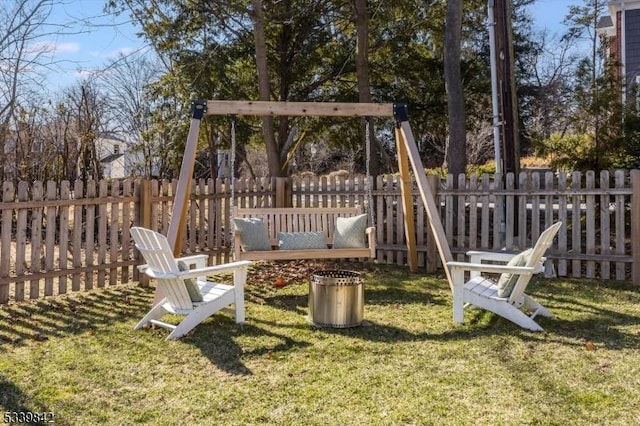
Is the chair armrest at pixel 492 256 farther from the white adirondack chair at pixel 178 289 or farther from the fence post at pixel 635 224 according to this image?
the white adirondack chair at pixel 178 289

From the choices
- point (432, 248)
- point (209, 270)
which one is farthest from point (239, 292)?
point (432, 248)

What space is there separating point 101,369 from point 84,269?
8.39ft

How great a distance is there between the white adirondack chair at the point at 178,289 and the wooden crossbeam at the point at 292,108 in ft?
6.55

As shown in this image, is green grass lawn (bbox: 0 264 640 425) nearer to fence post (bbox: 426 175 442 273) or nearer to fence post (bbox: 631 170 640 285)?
fence post (bbox: 631 170 640 285)

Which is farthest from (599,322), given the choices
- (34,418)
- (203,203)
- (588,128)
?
(588,128)

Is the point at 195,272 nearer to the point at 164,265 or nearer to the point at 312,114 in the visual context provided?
the point at 164,265

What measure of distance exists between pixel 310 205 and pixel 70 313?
4.29 meters

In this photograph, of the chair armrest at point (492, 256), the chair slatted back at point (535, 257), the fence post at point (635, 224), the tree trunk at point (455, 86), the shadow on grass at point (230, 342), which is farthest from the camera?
the tree trunk at point (455, 86)

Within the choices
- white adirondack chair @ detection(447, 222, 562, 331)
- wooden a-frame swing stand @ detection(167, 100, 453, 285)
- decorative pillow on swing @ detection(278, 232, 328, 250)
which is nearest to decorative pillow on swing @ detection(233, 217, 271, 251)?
decorative pillow on swing @ detection(278, 232, 328, 250)

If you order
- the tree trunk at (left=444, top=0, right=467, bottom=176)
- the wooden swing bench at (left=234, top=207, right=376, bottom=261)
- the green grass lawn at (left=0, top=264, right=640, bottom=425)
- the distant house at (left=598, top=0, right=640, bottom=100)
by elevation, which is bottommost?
the green grass lawn at (left=0, top=264, right=640, bottom=425)

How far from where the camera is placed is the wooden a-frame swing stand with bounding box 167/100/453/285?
528 cm

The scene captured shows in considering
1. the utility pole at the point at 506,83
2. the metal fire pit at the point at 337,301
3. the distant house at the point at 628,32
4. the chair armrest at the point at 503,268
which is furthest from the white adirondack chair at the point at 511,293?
the distant house at the point at 628,32

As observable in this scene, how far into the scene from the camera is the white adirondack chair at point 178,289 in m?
4.01

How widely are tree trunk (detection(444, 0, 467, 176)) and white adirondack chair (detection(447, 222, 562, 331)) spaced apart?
162 inches
